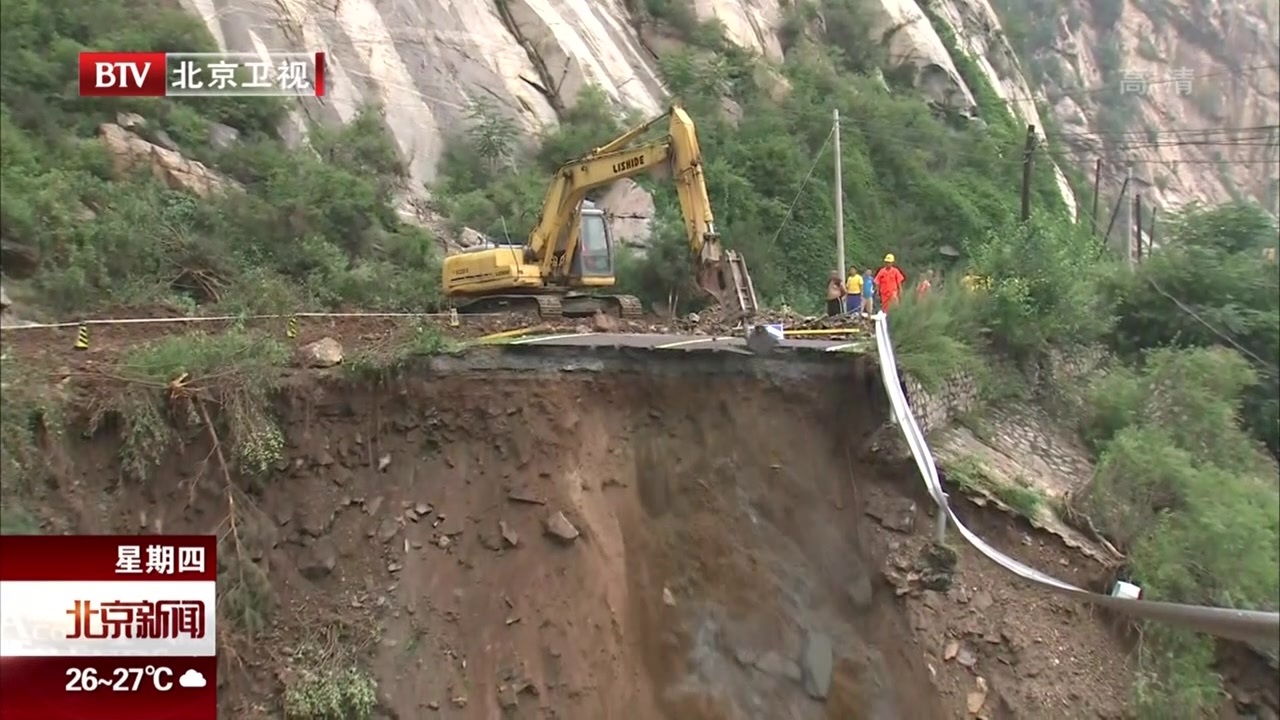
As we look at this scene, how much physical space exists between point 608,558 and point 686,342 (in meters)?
2.38

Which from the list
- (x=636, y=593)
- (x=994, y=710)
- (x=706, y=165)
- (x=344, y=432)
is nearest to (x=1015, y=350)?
(x=994, y=710)

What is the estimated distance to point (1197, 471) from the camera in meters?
6.66

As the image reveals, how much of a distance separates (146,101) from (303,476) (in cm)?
820

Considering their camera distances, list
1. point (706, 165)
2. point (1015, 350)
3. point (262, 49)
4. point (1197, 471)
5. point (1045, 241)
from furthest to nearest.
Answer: point (706, 165)
point (262, 49)
point (1045, 241)
point (1015, 350)
point (1197, 471)

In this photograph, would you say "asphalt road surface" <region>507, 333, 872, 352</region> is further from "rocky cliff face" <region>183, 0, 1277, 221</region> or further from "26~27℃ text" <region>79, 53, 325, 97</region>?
"26~27℃ text" <region>79, 53, 325, 97</region>

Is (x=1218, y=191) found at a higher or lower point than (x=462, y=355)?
higher

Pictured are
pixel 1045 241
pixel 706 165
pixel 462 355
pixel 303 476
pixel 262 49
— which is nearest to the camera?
pixel 303 476

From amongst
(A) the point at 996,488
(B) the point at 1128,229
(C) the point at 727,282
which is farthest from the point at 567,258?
(B) the point at 1128,229

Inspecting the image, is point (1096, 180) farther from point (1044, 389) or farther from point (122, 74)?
point (122, 74)

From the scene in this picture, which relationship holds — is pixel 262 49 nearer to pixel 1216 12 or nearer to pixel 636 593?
pixel 636 593

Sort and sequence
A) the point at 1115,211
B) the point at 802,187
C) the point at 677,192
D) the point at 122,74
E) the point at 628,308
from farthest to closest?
the point at 802,187
the point at 1115,211
the point at 122,74
the point at 628,308
the point at 677,192

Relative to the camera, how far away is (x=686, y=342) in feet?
29.9

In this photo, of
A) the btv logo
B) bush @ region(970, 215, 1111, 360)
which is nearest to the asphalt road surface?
bush @ region(970, 215, 1111, 360)

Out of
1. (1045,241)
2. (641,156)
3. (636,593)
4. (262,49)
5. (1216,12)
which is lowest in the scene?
(636,593)
